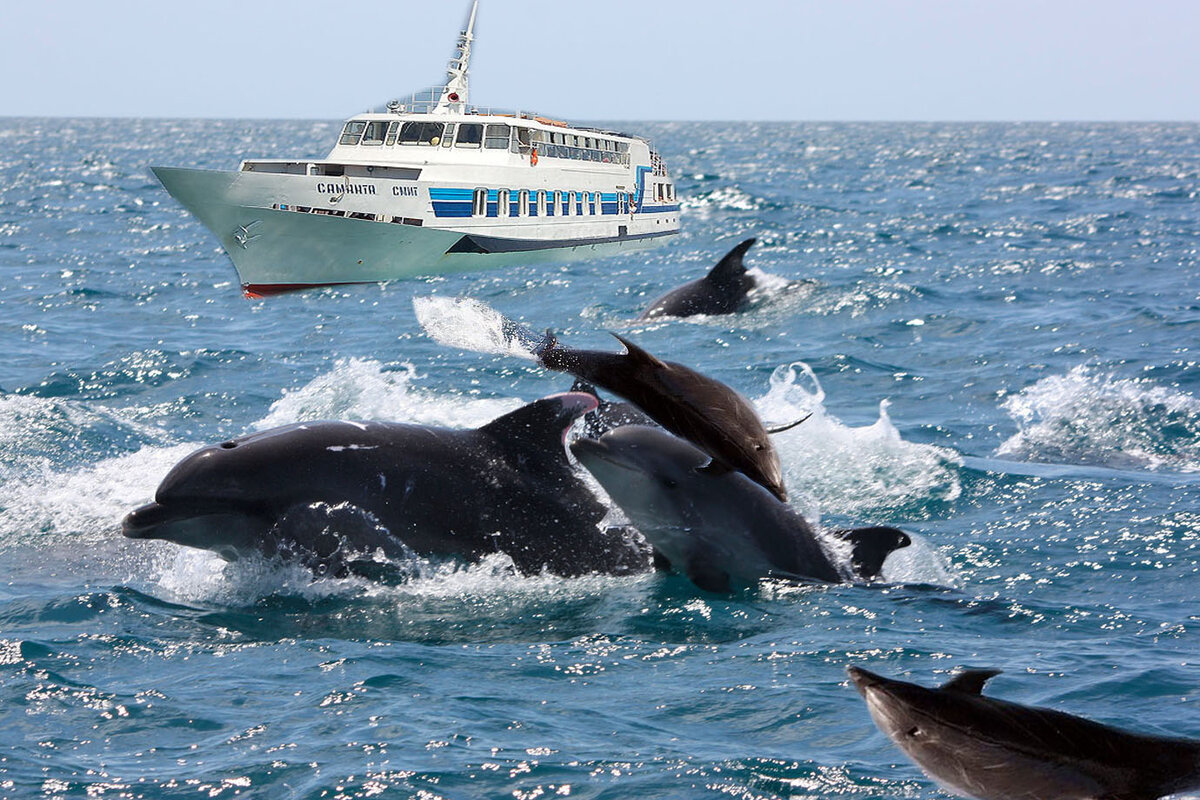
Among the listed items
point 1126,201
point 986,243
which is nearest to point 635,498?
point 986,243

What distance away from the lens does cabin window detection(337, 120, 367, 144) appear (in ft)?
122

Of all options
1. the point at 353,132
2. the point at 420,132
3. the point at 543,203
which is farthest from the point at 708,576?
the point at 353,132

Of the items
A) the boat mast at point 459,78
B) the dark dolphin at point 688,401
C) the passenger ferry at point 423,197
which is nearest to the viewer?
the dark dolphin at point 688,401

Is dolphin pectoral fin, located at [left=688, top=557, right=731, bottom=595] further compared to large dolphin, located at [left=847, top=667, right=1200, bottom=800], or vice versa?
dolphin pectoral fin, located at [left=688, top=557, right=731, bottom=595]

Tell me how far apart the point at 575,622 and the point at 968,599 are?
2.70 meters

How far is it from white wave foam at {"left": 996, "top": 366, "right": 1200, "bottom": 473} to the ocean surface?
56 millimetres

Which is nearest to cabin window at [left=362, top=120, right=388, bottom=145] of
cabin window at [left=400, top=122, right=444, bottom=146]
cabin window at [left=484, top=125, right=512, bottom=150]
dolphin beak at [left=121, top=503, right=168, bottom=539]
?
cabin window at [left=400, top=122, right=444, bottom=146]

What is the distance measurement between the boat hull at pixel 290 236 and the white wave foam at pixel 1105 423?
19.2m

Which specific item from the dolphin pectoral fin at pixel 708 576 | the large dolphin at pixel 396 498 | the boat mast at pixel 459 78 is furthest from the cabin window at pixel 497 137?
the dolphin pectoral fin at pixel 708 576

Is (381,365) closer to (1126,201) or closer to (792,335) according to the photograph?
(792,335)

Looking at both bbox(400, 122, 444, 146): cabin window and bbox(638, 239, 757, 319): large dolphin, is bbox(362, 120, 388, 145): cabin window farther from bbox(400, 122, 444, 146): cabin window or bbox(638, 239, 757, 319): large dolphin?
bbox(638, 239, 757, 319): large dolphin

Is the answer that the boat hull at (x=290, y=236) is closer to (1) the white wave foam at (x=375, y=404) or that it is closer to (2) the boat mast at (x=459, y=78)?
(2) the boat mast at (x=459, y=78)

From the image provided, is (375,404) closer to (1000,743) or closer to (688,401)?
(688,401)

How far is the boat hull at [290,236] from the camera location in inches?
1232
